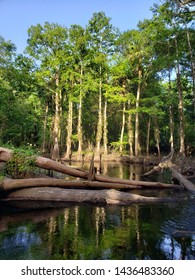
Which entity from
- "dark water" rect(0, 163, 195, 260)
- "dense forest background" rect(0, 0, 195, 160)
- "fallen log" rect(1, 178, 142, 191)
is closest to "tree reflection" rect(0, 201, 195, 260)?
"dark water" rect(0, 163, 195, 260)

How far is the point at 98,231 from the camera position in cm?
913

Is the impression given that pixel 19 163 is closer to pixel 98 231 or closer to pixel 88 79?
pixel 98 231

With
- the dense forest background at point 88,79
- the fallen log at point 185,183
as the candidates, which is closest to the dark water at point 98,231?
the fallen log at point 185,183

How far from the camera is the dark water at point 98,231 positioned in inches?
283

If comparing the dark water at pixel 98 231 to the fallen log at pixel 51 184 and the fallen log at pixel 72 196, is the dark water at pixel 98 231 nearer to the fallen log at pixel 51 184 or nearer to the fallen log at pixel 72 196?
the fallen log at pixel 72 196

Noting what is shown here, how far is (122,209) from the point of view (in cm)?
1211

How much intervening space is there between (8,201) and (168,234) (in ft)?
25.9

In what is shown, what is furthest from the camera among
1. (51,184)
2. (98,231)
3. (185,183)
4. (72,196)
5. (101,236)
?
(185,183)

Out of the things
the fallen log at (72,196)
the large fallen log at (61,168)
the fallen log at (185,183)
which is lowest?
the fallen log at (72,196)

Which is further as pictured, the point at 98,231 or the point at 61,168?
the point at 61,168

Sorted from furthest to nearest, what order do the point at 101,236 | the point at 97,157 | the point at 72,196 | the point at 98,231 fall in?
the point at 97,157 < the point at 72,196 < the point at 98,231 < the point at 101,236

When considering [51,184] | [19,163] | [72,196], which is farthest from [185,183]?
[19,163]
